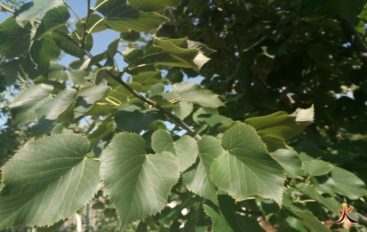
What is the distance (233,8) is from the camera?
8.00 feet

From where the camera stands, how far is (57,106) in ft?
3.00

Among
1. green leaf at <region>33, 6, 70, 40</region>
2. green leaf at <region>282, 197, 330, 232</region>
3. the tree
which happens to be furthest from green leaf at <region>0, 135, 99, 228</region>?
green leaf at <region>282, 197, 330, 232</region>

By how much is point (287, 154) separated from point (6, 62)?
0.78 m

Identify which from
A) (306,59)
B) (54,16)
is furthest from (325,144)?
(54,16)

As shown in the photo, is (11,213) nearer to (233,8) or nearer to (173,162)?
(173,162)

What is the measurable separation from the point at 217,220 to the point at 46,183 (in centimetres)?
37

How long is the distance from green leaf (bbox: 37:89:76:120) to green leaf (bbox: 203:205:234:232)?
1.28 feet

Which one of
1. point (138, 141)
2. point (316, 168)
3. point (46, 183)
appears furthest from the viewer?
point (316, 168)

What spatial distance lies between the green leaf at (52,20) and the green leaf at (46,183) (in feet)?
0.77

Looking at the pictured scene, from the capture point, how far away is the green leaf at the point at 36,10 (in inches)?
33.4

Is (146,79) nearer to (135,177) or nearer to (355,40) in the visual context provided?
(135,177)

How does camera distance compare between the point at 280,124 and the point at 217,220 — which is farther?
the point at 280,124

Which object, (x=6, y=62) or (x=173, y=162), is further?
(x=6, y=62)

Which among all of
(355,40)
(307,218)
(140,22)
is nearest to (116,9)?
(140,22)
